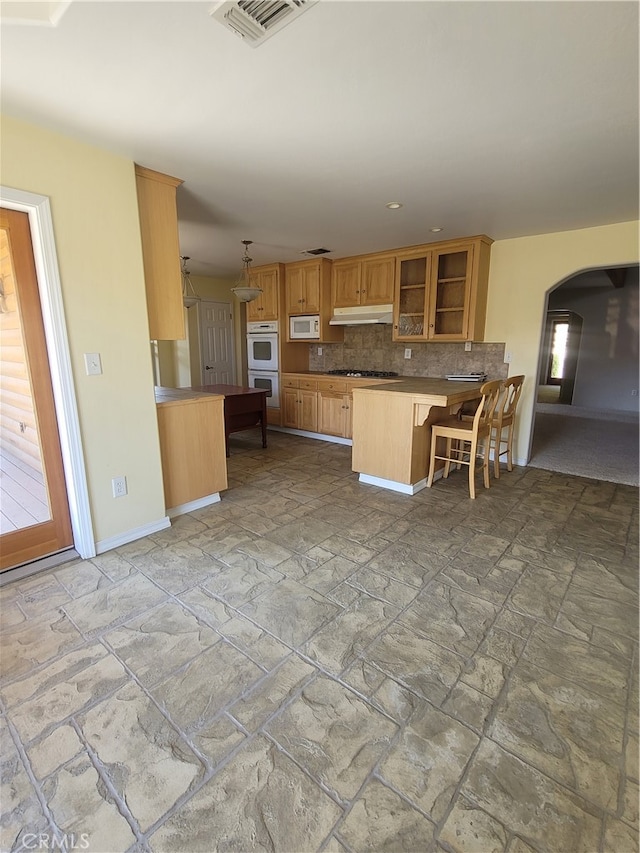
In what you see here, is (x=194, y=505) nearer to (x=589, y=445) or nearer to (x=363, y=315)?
(x=363, y=315)

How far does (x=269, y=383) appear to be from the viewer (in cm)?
596

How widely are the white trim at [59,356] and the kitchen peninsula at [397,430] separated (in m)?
2.30

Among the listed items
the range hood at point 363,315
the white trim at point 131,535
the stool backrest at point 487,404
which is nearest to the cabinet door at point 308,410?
the range hood at point 363,315

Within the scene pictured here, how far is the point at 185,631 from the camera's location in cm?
187

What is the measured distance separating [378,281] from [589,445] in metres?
3.54

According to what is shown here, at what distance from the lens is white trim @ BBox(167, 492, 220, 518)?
308 cm

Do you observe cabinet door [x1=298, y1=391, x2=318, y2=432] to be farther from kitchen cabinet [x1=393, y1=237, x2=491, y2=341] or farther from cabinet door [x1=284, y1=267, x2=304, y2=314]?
kitchen cabinet [x1=393, y1=237, x2=491, y2=341]

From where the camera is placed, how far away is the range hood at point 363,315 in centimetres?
481

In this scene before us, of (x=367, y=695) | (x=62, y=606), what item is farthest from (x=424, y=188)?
(x=62, y=606)

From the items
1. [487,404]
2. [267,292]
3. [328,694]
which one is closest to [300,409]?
[267,292]

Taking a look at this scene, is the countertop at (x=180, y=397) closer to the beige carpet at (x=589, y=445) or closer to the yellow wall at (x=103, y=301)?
the yellow wall at (x=103, y=301)

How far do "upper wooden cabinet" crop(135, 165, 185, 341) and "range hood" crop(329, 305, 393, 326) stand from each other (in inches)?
105

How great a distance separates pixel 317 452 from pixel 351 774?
3748 mm

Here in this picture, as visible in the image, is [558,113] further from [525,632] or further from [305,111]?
[525,632]
